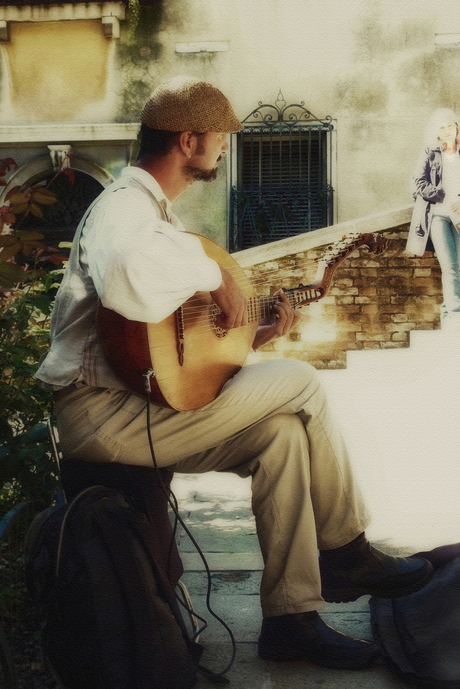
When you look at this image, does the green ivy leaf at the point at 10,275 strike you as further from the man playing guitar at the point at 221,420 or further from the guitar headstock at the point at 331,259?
the guitar headstock at the point at 331,259

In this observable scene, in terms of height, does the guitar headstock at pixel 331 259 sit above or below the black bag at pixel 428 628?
above

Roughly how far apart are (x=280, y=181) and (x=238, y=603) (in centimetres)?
764

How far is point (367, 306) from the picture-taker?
7.55 m

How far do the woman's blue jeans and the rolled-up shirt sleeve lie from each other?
5711 millimetres

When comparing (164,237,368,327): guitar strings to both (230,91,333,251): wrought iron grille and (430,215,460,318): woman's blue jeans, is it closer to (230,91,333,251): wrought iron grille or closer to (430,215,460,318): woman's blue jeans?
(430,215,460,318): woman's blue jeans

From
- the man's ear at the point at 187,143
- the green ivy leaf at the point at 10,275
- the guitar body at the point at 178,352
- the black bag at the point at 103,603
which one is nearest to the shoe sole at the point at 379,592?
the black bag at the point at 103,603

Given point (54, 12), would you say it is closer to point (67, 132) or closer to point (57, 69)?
point (57, 69)

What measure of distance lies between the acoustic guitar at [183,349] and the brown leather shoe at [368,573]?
0.63 metres

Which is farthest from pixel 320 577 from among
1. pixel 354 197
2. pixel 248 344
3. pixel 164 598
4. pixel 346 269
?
pixel 354 197

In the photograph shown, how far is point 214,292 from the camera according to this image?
7.06ft

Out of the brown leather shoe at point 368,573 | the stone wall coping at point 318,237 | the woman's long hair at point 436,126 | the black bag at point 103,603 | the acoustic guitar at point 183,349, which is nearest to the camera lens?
the black bag at point 103,603

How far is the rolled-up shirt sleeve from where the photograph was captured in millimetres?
1861

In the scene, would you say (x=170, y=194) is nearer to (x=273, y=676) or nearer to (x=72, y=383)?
(x=72, y=383)

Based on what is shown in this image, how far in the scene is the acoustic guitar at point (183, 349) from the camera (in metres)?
1.96
